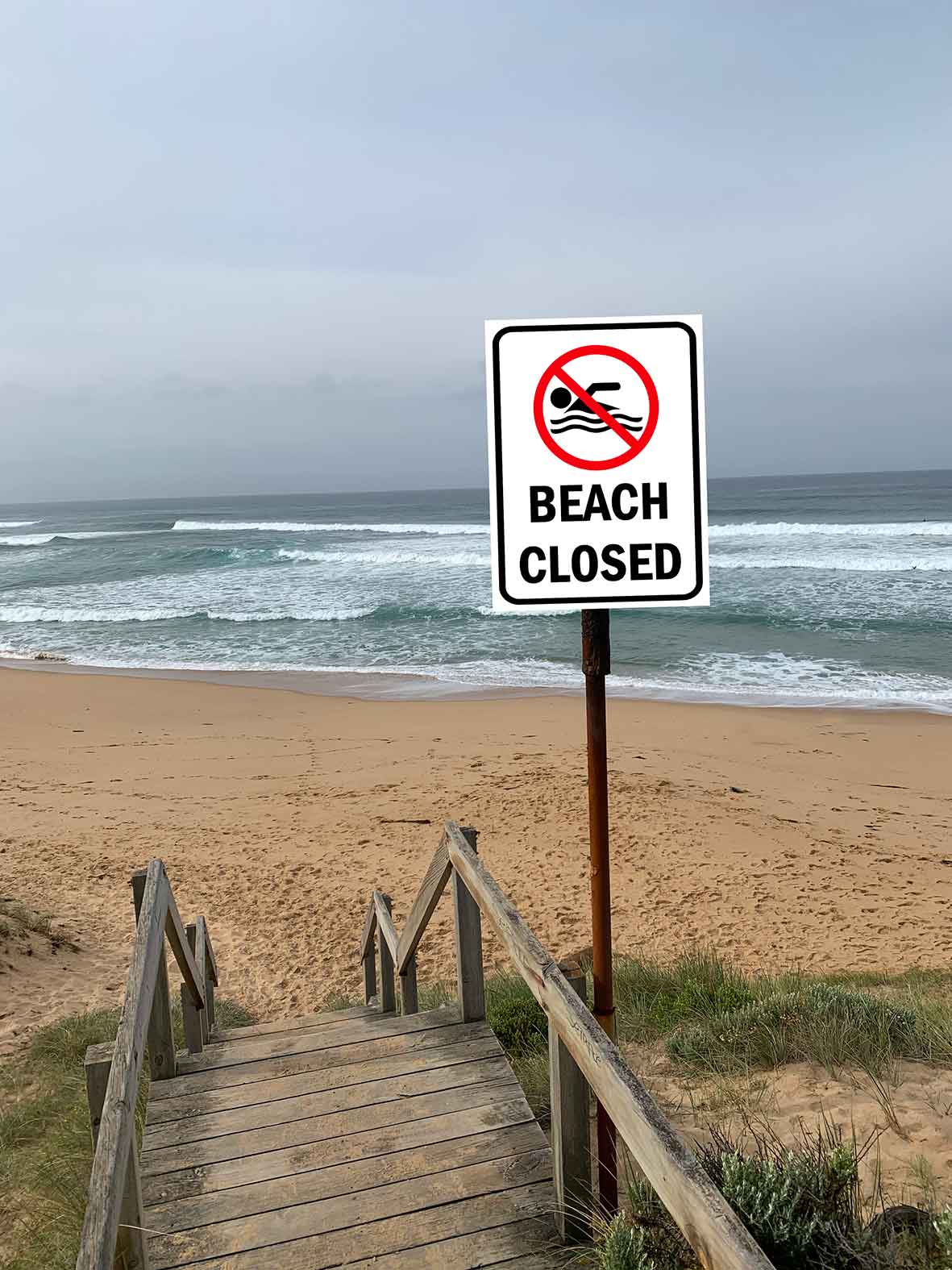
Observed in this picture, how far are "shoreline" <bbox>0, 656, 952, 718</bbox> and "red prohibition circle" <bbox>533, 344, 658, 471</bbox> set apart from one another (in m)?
13.4

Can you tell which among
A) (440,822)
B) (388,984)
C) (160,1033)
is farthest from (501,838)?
(160,1033)

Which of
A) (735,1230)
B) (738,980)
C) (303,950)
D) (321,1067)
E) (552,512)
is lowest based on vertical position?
(303,950)

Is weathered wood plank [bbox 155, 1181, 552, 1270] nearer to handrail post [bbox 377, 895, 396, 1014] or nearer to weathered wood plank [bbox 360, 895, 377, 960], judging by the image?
handrail post [bbox 377, 895, 396, 1014]

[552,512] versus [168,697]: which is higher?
[552,512]

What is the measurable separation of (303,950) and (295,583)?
26.2 meters

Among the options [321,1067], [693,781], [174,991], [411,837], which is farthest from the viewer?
[693,781]

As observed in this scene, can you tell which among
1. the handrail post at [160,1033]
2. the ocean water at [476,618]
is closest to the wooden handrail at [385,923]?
the handrail post at [160,1033]

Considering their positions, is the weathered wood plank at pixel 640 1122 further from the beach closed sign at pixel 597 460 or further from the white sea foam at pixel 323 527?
the white sea foam at pixel 323 527

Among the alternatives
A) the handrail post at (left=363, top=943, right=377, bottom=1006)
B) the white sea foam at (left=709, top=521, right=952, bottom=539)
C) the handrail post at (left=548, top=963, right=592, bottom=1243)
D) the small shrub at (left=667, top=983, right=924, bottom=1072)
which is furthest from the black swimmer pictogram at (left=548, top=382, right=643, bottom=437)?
the white sea foam at (left=709, top=521, right=952, bottom=539)

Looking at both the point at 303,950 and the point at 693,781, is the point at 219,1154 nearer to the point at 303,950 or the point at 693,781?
the point at 303,950

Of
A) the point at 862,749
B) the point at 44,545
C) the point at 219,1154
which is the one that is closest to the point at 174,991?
the point at 219,1154

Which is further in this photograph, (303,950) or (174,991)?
(303,950)

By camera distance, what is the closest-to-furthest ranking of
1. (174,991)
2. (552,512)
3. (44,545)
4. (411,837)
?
(552,512)
(174,991)
(411,837)
(44,545)

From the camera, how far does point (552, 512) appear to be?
1.89 m
